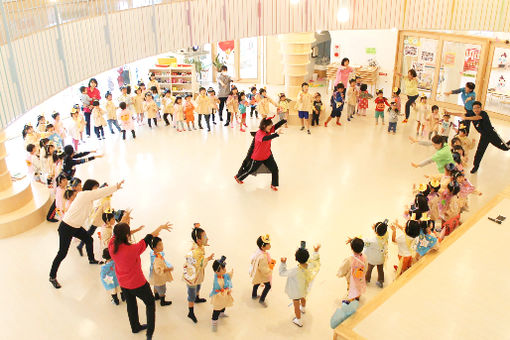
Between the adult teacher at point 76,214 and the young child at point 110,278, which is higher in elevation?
the adult teacher at point 76,214

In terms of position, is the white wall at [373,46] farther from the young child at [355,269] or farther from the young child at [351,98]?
the young child at [355,269]

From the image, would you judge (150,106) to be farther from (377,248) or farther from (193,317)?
(377,248)

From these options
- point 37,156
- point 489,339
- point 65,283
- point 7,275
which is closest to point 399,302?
point 489,339

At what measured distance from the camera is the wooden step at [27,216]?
808 cm

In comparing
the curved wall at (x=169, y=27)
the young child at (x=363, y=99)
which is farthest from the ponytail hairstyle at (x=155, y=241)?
the young child at (x=363, y=99)

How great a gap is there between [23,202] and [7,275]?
167 cm

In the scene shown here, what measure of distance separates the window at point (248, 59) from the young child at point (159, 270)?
12.1 metres

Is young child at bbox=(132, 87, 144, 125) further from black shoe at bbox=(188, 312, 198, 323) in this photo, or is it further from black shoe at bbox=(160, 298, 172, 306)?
black shoe at bbox=(188, 312, 198, 323)

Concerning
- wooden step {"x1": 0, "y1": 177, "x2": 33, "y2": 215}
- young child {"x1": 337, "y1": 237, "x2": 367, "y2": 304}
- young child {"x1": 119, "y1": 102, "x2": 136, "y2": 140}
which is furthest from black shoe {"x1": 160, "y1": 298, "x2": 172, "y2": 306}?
young child {"x1": 119, "y1": 102, "x2": 136, "y2": 140}

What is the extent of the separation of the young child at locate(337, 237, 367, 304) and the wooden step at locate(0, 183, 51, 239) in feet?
16.8

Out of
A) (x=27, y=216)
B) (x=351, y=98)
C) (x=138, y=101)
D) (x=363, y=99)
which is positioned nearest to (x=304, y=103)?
(x=351, y=98)

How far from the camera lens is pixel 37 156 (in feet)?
30.4

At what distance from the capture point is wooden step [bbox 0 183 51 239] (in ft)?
26.5

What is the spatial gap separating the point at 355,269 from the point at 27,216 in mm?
5311
